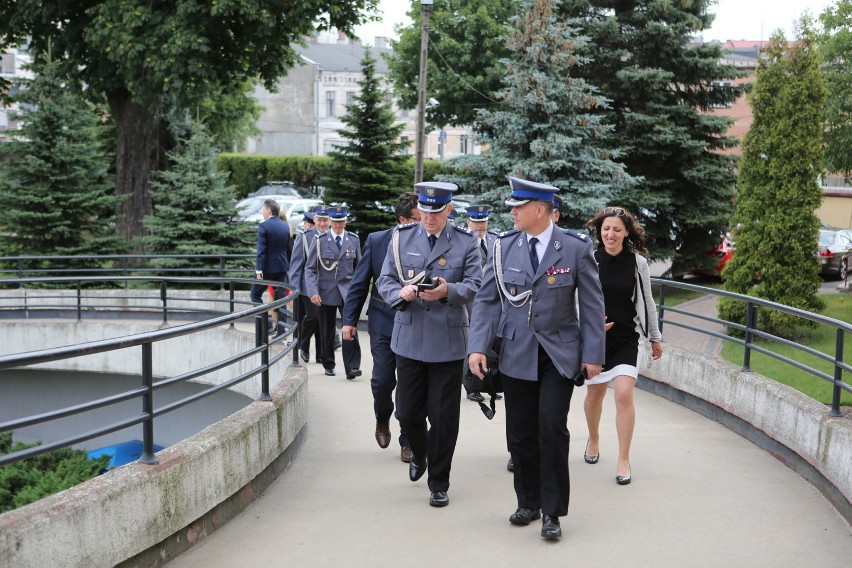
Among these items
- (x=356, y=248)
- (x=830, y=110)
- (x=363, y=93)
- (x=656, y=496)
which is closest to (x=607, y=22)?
(x=363, y=93)

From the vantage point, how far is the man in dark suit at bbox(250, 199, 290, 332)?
13.9 m

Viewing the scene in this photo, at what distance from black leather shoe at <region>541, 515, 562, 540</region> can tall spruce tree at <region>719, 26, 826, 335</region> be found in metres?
10.4

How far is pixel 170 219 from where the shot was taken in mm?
21062

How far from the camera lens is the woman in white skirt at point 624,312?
698 centimetres

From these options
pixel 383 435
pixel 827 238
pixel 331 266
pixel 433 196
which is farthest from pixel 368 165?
pixel 433 196

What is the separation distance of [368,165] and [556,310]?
16.4 meters

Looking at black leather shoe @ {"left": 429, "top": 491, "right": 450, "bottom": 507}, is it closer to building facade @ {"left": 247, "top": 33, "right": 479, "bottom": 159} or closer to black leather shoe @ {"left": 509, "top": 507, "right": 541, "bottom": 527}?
black leather shoe @ {"left": 509, "top": 507, "right": 541, "bottom": 527}

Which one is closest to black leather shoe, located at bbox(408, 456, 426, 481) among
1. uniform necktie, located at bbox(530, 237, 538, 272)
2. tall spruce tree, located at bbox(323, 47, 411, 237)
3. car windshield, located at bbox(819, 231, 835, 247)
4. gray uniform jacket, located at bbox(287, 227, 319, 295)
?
uniform necktie, located at bbox(530, 237, 538, 272)

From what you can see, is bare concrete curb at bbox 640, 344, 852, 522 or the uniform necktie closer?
the uniform necktie

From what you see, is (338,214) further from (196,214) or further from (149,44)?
(149,44)

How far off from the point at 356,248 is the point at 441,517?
5.93 metres

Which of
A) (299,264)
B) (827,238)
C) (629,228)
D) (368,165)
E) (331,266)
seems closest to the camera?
(629,228)

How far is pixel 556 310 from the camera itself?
5668 millimetres

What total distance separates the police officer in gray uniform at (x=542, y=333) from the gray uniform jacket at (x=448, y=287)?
21.2 inches
